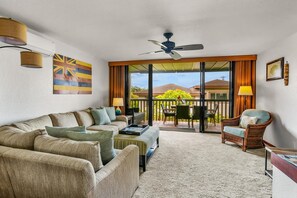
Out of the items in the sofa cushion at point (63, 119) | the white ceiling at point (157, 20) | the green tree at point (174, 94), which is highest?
the white ceiling at point (157, 20)

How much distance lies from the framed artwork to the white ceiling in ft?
1.58

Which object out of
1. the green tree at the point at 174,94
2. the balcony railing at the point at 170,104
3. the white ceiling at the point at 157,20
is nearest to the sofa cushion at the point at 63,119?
the white ceiling at the point at 157,20

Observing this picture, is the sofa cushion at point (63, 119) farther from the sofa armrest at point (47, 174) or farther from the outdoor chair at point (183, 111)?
the outdoor chair at point (183, 111)

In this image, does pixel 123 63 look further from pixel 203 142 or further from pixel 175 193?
pixel 175 193

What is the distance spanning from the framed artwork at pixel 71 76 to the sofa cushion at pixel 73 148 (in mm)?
2425

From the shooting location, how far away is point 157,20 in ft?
8.48

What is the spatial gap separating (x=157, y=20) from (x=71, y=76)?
2.60 metres

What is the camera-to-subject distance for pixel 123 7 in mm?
2215

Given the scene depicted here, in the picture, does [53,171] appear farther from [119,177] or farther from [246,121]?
[246,121]

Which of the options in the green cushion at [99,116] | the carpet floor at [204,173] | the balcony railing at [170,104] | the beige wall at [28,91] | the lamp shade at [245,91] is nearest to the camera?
the carpet floor at [204,173]

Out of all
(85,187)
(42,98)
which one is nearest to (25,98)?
(42,98)

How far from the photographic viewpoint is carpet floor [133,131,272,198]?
2.09 metres

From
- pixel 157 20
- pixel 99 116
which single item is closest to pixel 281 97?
pixel 157 20

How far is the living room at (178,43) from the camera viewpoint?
7.11 feet
